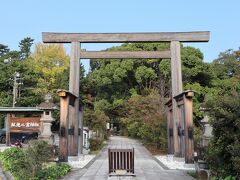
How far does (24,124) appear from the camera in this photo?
25.4 meters

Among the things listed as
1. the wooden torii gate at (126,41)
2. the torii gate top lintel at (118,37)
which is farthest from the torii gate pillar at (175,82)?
the torii gate top lintel at (118,37)

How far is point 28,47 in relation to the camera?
5488 centimetres

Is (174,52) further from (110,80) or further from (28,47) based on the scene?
(28,47)

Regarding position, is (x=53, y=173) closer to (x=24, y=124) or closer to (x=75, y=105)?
(x=75, y=105)

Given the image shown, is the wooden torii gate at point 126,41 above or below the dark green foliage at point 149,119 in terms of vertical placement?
above

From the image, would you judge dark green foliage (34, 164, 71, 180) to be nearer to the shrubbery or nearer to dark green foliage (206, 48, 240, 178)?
the shrubbery

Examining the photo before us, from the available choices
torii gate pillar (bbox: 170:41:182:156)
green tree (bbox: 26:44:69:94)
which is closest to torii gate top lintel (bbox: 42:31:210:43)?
torii gate pillar (bbox: 170:41:182:156)

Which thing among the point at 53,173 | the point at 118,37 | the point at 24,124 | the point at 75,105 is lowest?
the point at 53,173

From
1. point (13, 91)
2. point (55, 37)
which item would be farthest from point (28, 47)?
point (55, 37)

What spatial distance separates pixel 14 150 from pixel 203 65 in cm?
2368

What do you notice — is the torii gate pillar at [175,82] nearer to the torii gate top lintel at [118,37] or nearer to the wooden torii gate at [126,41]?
the wooden torii gate at [126,41]

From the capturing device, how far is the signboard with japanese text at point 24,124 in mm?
25172

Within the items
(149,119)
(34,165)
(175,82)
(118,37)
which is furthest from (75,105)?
(149,119)

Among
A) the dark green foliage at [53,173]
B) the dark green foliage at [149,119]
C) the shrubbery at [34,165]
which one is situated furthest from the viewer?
the dark green foliage at [149,119]
